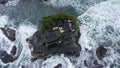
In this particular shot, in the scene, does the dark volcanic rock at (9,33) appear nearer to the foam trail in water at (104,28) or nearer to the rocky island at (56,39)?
the rocky island at (56,39)

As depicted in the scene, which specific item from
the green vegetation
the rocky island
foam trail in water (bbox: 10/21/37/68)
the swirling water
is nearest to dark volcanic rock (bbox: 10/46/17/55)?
the swirling water

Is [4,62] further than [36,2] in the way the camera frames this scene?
No

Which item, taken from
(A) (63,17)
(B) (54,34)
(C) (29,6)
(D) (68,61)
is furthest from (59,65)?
(C) (29,6)

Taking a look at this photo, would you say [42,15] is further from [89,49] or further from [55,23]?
[89,49]

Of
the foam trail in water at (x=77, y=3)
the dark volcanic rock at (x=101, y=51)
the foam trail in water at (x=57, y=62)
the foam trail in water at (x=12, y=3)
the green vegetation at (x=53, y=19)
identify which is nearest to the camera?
the foam trail in water at (x=57, y=62)

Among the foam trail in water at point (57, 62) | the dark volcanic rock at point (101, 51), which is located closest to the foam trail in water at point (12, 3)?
the foam trail in water at point (57, 62)

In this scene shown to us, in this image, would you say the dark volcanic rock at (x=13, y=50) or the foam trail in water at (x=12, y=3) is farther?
the foam trail in water at (x=12, y=3)

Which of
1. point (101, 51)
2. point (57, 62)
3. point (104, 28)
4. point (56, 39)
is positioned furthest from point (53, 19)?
point (101, 51)
